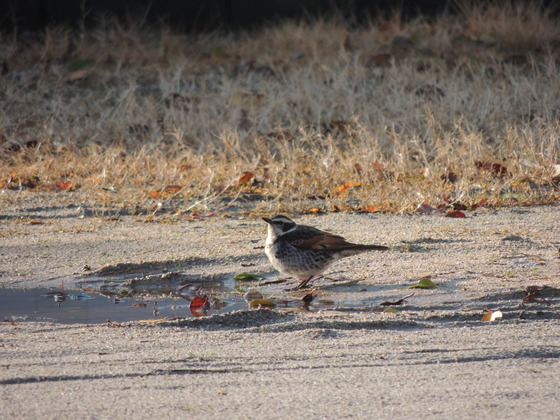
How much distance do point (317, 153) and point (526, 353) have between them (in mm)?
5591

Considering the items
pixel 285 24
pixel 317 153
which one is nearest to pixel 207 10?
pixel 285 24

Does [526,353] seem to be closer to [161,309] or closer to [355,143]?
[161,309]

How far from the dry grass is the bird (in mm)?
2050

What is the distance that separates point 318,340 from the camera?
13.6 feet

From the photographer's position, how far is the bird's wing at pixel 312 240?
5.58 meters

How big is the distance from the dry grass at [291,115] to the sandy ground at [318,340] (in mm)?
1351

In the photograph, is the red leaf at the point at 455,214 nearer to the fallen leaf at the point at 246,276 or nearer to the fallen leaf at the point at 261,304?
the fallen leaf at the point at 246,276

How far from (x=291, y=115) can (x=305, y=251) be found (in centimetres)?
617

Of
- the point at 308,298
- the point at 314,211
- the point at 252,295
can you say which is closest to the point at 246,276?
the point at 252,295

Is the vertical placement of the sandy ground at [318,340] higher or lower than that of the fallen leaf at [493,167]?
higher

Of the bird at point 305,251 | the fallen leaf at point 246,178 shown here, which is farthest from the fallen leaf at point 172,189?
the bird at point 305,251

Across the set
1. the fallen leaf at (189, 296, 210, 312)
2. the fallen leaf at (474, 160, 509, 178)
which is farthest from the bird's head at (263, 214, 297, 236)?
the fallen leaf at (474, 160, 509, 178)

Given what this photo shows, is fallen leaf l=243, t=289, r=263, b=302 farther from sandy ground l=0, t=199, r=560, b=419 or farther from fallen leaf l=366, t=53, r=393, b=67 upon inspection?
fallen leaf l=366, t=53, r=393, b=67

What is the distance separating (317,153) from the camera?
9227mm
